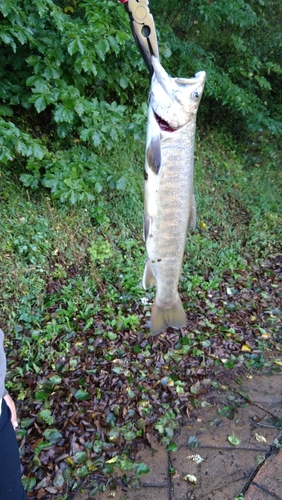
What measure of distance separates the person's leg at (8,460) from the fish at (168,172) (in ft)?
3.12

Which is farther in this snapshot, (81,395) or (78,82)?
(78,82)

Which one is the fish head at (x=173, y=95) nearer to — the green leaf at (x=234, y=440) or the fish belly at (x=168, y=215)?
the fish belly at (x=168, y=215)

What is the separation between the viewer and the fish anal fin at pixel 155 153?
70.1 inches

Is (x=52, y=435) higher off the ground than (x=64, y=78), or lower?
lower

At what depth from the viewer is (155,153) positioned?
1784mm

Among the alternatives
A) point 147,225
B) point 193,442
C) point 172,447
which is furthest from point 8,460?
point 193,442

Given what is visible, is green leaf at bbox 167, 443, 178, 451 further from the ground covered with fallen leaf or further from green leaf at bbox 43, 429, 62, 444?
green leaf at bbox 43, 429, 62, 444

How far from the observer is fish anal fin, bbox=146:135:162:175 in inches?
70.1

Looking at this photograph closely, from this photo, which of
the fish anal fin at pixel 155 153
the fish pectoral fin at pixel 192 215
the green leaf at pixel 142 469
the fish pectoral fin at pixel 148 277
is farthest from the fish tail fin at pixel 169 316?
the green leaf at pixel 142 469

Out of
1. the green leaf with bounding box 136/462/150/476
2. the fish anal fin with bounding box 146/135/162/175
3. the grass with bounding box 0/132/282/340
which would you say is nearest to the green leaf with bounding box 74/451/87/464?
the green leaf with bounding box 136/462/150/476

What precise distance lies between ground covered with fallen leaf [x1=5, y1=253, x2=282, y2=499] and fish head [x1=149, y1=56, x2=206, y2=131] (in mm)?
2550

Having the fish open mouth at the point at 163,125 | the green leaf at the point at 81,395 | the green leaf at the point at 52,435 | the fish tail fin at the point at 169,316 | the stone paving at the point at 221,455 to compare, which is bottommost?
the stone paving at the point at 221,455

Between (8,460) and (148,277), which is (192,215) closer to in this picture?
(148,277)

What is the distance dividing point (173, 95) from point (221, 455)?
8.88ft
